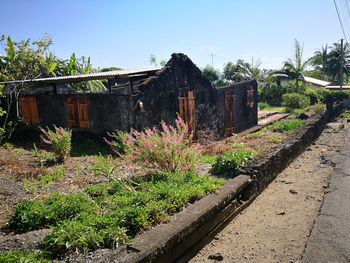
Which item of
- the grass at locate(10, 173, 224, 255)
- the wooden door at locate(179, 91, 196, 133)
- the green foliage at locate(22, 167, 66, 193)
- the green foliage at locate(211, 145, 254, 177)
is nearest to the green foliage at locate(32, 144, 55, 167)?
the green foliage at locate(22, 167, 66, 193)

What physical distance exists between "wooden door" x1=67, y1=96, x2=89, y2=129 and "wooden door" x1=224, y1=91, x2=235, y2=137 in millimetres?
6343

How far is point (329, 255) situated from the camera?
469cm

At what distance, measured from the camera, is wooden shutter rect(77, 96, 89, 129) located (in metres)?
11.3

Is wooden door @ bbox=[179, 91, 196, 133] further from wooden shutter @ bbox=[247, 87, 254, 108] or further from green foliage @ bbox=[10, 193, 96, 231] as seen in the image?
green foliage @ bbox=[10, 193, 96, 231]

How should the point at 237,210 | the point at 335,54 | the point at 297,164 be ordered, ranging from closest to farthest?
1. the point at 237,210
2. the point at 297,164
3. the point at 335,54

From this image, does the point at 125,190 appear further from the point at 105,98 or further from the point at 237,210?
the point at 105,98

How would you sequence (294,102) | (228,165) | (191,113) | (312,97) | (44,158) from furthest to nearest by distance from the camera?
1. (312,97)
2. (294,102)
3. (191,113)
4. (44,158)
5. (228,165)

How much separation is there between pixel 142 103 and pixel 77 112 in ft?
8.82

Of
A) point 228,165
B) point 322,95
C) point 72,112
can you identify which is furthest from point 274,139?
point 322,95

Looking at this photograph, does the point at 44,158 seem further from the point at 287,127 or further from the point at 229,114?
the point at 287,127

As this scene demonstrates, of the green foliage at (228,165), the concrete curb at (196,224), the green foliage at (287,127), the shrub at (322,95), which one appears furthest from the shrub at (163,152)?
the shrub at (322,95)

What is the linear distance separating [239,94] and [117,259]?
13405 mm

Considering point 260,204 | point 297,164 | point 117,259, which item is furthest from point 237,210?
point 297,164

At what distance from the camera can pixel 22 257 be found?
352 cm
